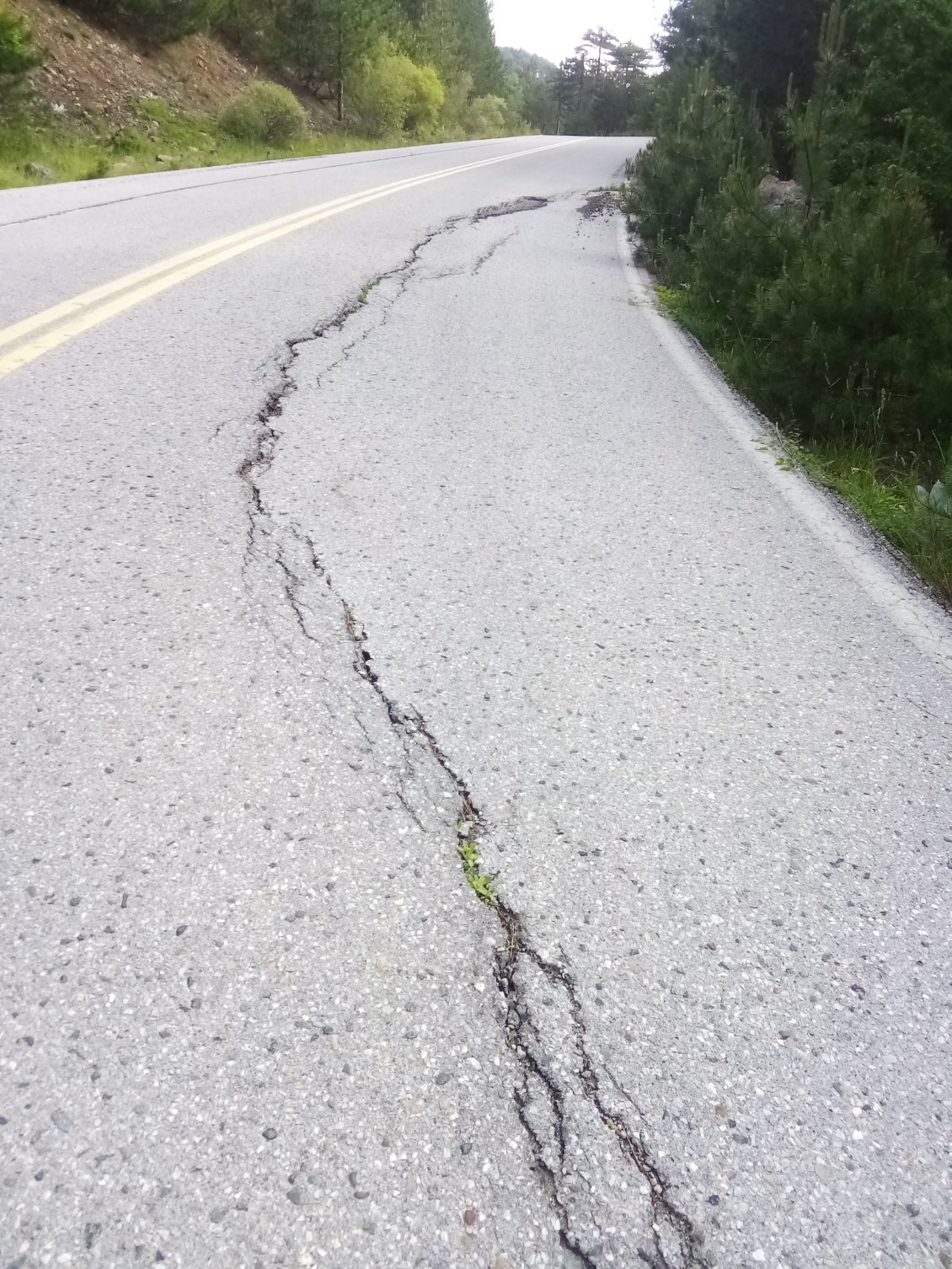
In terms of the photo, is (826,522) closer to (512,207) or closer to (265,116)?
(512,207)

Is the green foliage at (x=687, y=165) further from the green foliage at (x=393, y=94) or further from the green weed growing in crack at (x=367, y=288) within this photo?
the green foliage at (x=393, y=94)

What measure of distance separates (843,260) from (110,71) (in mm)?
19595

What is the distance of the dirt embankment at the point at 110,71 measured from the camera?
55.7 feet

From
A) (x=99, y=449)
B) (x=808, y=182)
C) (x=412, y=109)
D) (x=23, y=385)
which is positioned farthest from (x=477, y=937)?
(x=412, y=109)

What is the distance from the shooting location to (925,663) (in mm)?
2725

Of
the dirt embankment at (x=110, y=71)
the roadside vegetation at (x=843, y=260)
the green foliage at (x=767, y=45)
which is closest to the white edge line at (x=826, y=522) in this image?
the roadside vegetation at (x=843, y=260)

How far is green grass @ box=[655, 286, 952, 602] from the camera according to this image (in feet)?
11.1

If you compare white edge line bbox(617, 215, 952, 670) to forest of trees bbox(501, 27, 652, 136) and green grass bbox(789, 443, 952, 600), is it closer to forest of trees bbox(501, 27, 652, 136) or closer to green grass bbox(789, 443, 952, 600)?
green grass bbox(789, 443, 952, 600)

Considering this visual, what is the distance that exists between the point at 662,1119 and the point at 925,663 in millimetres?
1819

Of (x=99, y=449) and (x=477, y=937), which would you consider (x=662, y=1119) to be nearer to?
(x=477, y=937)

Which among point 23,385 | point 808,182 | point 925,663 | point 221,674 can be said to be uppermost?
point 808,182

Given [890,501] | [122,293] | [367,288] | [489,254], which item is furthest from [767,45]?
[890,501]

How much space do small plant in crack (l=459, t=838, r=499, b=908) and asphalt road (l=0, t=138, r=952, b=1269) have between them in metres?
0.02

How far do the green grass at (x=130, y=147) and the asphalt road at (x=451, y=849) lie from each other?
31.5 feet
